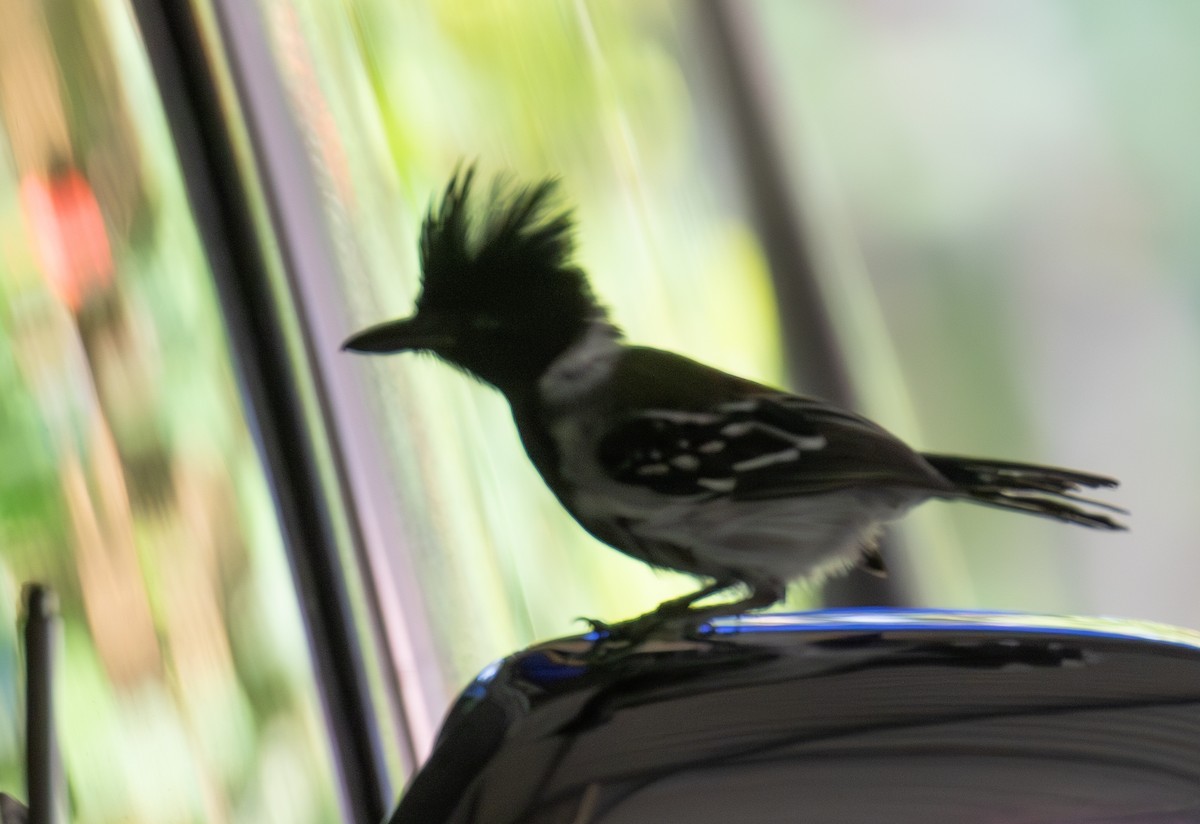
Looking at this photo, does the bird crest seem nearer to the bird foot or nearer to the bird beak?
the bird beak

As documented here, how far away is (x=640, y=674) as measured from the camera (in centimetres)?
45

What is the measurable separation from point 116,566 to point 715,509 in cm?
50

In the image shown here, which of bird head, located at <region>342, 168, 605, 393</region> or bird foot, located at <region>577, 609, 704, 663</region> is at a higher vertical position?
bird head, located at <region>342, 168, 605, 393</region>

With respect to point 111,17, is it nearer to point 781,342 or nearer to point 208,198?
point 208,198

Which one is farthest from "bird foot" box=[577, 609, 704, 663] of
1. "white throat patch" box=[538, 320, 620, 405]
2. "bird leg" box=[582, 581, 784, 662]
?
"white throat patch" box=[538, 320, 620, 405]

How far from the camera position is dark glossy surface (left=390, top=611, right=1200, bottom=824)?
37 cm

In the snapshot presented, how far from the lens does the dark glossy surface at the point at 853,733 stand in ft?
1.22

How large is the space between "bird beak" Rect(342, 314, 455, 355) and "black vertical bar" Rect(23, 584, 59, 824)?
19cm

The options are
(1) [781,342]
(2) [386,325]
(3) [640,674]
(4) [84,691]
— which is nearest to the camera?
(3) [640,674]

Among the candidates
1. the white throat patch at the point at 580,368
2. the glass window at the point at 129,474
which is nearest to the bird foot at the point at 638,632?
the white throat patch at the point at 580,368

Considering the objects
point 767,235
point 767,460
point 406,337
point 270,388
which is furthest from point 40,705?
point 767,235

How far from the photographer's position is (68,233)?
0.79 m

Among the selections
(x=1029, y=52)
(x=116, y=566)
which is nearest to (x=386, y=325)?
(x=116, y=566)

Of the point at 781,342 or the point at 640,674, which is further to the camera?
the point at 781,342
